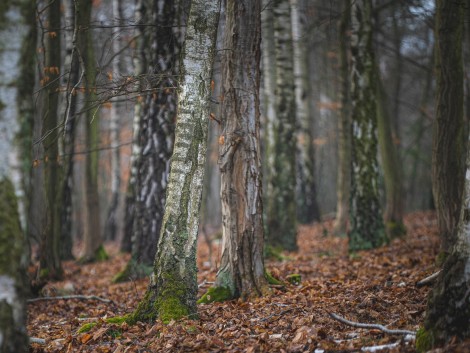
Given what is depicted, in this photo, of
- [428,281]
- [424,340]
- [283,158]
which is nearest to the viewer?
[424,340]

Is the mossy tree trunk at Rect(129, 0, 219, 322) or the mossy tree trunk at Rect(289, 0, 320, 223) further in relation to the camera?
the mossy tree trunk at Rect(289, 0, 320, 223)

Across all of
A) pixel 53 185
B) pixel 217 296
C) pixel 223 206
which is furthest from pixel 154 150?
pixel 217 296

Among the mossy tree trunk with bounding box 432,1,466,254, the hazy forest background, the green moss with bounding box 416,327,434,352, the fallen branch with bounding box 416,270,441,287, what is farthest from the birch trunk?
the mossy tree trunk with bounding box 432,1,466,254

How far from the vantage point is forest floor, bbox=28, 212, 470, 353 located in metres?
4.42

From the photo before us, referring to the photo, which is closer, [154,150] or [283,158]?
[154,150]

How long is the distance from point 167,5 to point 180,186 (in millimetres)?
5210

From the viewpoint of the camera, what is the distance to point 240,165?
6293mm

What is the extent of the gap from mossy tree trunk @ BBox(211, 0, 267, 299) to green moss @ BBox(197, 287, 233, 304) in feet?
0.19

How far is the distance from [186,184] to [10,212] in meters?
2.16

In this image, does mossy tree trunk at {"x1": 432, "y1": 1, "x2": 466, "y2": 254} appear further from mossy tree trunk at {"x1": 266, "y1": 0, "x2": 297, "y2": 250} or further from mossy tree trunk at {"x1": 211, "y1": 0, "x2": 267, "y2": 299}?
mossy tree trunk at {"x1": 266, "y1": 0, "x2": 297, "y2": 250}

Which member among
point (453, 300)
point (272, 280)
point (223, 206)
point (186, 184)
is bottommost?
point (272, 280)

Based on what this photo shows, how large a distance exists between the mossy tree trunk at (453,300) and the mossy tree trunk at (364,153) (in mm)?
6261

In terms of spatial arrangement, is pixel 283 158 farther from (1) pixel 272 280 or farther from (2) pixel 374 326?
(2) pixel 374 326

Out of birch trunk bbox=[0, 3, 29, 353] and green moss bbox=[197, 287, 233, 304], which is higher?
birch trunk bbox=[0, 3, 29, 353]
